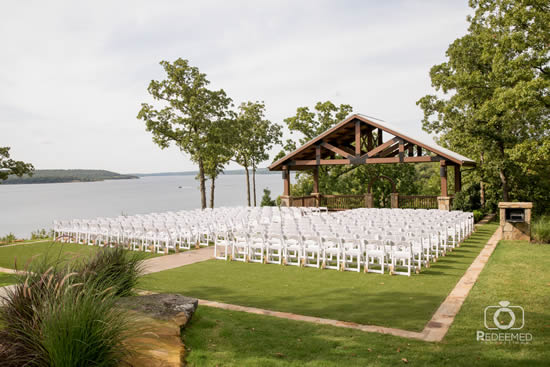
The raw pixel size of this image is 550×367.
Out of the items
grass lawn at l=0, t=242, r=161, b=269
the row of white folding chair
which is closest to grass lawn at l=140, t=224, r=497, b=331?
the row of white folding chair

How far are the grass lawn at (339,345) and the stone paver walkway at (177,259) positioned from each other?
449 cm

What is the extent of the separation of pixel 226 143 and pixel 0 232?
970 inches

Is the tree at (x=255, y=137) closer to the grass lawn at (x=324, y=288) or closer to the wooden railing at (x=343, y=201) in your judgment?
the wooden railing at (x=343, y=201)

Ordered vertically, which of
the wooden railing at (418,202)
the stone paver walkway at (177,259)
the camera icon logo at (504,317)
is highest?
the wooden railing at (418,202)

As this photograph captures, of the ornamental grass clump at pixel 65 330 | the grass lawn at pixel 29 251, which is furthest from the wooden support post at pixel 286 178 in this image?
the ornamental grass clump at pixel 65 330

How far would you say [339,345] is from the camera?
5008mm

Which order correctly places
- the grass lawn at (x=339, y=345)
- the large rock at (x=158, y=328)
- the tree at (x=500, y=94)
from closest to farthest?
the large rock at (x=158, y=328)
the grass lawn at (x=339, y=345)
the tree at (x=500, y=94)

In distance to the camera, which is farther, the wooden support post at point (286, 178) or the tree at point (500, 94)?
the wooden support post at point (286, 178)

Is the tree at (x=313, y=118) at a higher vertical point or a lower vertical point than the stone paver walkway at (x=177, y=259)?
higher

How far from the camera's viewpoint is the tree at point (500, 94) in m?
18.3

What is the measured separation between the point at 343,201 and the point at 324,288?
712 inches

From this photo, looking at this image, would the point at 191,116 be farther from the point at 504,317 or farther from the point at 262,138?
the point at 504,317

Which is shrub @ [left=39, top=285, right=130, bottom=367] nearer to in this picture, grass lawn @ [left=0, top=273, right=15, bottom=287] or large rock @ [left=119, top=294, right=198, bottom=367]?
large rock @ [left=119, top=294, right=198, bottom=367]

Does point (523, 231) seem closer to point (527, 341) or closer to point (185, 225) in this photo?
point (527, 341)
